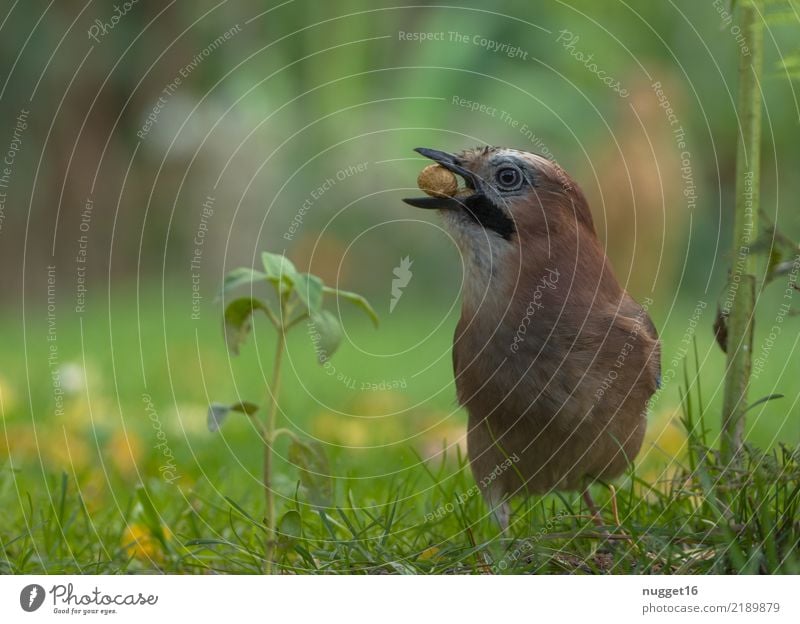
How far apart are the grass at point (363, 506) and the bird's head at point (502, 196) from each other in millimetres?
615

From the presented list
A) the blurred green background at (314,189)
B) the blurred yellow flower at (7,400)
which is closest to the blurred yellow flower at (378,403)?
the blurred green background at (314,189)

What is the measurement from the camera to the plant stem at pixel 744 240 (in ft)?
9.92

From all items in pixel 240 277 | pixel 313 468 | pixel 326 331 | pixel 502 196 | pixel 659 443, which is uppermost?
pixel 502 196

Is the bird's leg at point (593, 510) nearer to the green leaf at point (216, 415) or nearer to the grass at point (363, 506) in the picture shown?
the grass at point (363, 506)

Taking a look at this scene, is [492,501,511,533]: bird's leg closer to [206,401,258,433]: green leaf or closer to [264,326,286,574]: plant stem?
[264,326,286,574]: plant stem

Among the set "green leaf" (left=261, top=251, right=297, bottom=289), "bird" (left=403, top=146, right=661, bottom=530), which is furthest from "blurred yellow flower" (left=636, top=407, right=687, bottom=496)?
"green leaf" (left=261, top=251, right=297, bottom=289)

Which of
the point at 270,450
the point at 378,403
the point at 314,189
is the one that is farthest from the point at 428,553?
the point at 314,189

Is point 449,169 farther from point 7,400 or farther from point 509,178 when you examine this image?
point 7,400

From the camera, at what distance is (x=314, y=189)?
28.8ft

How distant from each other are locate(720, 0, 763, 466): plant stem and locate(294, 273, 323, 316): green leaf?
1.05 meters

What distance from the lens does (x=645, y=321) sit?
3633 millimetres

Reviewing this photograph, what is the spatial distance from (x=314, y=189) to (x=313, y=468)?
607 centimetres
